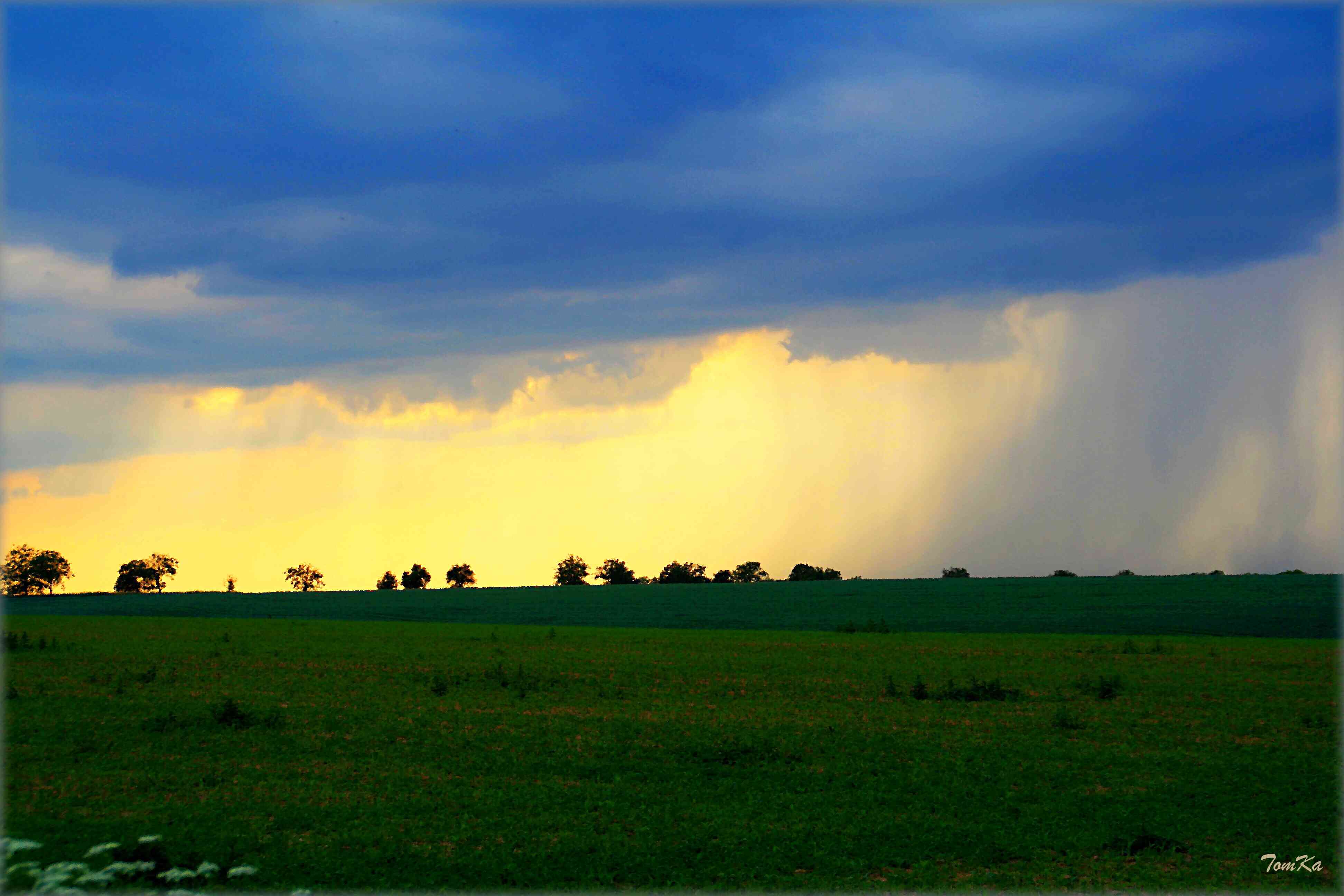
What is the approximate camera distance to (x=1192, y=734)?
25.7 m

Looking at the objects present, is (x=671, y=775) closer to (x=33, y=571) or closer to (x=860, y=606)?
(x=860, y=606)

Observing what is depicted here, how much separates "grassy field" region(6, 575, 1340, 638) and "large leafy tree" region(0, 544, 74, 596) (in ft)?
142

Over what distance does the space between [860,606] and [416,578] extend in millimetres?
117434

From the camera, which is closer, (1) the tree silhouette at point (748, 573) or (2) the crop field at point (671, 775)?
(2) the crop field at point (671, 775)

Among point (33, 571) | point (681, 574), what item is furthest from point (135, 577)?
point (681, 574)

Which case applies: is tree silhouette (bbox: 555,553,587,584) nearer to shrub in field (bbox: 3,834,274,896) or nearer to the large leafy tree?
the large leafy tree

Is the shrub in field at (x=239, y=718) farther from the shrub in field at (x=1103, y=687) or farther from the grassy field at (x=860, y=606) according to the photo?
the grassy field at (x=860, y=606)

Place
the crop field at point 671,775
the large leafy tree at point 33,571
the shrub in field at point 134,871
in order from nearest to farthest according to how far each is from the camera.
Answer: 1. the shrub in field at point 134,871
2. the crop field at point 671,775
3. the large leafy tree at point 33,571

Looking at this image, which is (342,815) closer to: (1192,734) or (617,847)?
(617,847)

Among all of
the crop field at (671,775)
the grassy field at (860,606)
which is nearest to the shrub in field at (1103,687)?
the crop field at (671,775)

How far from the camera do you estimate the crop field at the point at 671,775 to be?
52.7 feet

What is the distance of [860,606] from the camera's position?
93938 millimetres

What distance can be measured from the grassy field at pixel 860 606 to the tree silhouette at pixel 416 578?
54073 millimetres

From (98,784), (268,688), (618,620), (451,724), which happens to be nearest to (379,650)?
(268,688)
